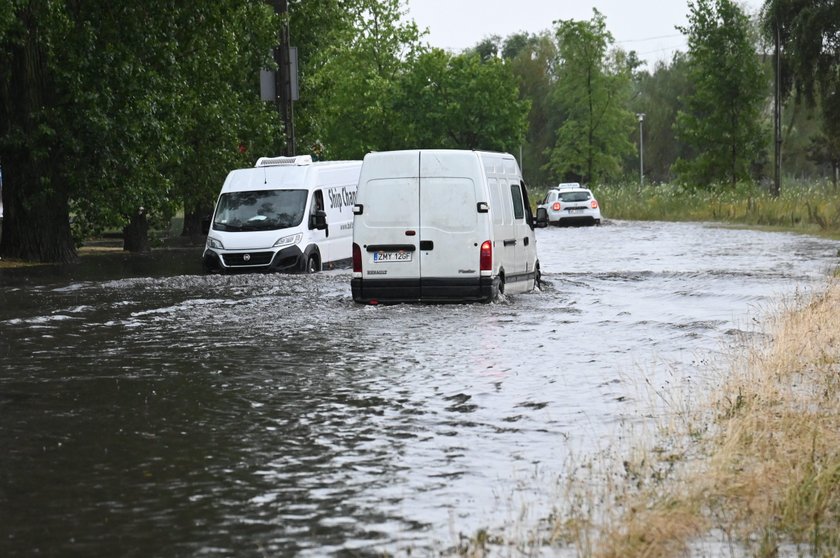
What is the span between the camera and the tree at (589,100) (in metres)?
89.1

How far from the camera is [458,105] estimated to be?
88250 millimetres

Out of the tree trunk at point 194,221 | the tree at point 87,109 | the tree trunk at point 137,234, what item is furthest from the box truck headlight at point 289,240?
the tree trunk at point 194,221

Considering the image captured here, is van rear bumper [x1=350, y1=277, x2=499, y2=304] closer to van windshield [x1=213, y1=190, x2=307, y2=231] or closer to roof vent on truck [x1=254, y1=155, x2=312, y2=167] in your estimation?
van windshield [x1=213, y1=190, x2=307, y2=231]

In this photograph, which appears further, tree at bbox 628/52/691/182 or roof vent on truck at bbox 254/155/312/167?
tree at bbox 628/52/691/182

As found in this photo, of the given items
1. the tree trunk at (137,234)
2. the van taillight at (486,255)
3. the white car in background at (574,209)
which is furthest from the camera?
the white car in background at (574,209)

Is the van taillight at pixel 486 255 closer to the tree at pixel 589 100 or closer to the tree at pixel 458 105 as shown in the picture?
the tree at pixel 458 105

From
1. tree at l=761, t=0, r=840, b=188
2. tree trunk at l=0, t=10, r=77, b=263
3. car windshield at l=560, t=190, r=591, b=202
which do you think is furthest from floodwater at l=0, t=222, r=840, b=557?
tree at l=761, t=0, r=840, b=188

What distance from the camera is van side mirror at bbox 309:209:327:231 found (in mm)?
27427

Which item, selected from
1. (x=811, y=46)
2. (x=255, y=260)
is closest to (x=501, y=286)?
(x=255, y=260)

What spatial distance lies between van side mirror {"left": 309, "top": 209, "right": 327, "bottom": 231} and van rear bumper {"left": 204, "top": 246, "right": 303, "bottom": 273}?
27.0 inches

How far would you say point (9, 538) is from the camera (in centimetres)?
702

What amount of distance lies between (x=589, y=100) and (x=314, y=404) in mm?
80808

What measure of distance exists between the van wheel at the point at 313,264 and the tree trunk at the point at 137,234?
607 inches


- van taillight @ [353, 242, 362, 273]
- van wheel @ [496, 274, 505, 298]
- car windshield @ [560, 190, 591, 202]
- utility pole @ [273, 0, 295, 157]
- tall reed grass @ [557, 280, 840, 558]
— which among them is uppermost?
utility pole @ [273, 0, 295, 157]
